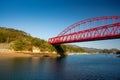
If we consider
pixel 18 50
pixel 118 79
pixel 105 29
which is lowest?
pixel 118 79

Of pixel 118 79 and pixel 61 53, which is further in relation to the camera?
pixel 61 53

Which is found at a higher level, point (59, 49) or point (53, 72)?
point (59, 49)

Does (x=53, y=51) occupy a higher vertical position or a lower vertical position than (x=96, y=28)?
lower

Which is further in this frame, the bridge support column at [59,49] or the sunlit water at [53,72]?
the bridge support column at [59,49]

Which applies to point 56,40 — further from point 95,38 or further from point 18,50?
point 95,38

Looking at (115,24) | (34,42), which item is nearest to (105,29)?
(115,24)

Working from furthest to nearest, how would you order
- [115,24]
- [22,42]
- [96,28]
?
1. [22,42]
2. [96,28]
3. [115,24]

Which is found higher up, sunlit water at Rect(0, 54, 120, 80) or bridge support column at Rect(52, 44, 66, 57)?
bridge support column at Rect(52, 44, 66, 57)

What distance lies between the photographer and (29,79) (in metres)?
35.0

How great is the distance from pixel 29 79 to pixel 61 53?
346 ft

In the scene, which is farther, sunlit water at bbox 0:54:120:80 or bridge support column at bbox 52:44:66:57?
bridge support column at bbox 52:44:66:57

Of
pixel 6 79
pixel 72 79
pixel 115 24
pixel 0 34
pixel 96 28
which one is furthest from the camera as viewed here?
pixel 0 34

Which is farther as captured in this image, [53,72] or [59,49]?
[59,49]

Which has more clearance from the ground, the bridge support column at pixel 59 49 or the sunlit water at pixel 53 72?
the bridge support column at pixel 59 49
